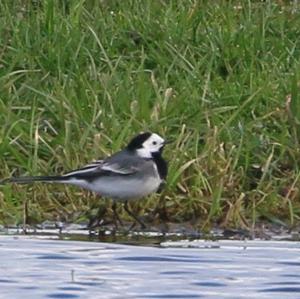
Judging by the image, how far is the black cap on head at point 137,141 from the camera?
40.4 feet

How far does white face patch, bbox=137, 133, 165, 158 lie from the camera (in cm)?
1230

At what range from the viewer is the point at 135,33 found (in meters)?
14.5

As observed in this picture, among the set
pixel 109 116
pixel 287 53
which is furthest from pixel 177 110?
pixel 287 53

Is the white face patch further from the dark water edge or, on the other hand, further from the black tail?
the black tail

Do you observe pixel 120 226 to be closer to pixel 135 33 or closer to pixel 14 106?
pixel 14 106

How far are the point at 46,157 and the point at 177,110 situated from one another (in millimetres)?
886

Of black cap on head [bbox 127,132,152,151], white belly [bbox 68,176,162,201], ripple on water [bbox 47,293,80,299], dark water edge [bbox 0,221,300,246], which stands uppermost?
black cap on head [bbox 127,132,152,151]

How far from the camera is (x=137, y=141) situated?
12.3m

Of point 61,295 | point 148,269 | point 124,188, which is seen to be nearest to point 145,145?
point 124,188

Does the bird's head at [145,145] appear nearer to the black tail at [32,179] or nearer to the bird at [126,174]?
the bird at [126,174]

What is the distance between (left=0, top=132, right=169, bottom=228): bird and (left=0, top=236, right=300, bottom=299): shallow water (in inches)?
19.7

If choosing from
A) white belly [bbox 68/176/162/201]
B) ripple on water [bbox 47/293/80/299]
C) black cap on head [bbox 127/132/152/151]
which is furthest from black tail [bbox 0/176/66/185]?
ripple on water [bbox 47/293/80/299]

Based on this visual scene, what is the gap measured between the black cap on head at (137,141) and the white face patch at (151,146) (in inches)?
0.7

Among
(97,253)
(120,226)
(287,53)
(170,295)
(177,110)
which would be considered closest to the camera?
(170,295)
